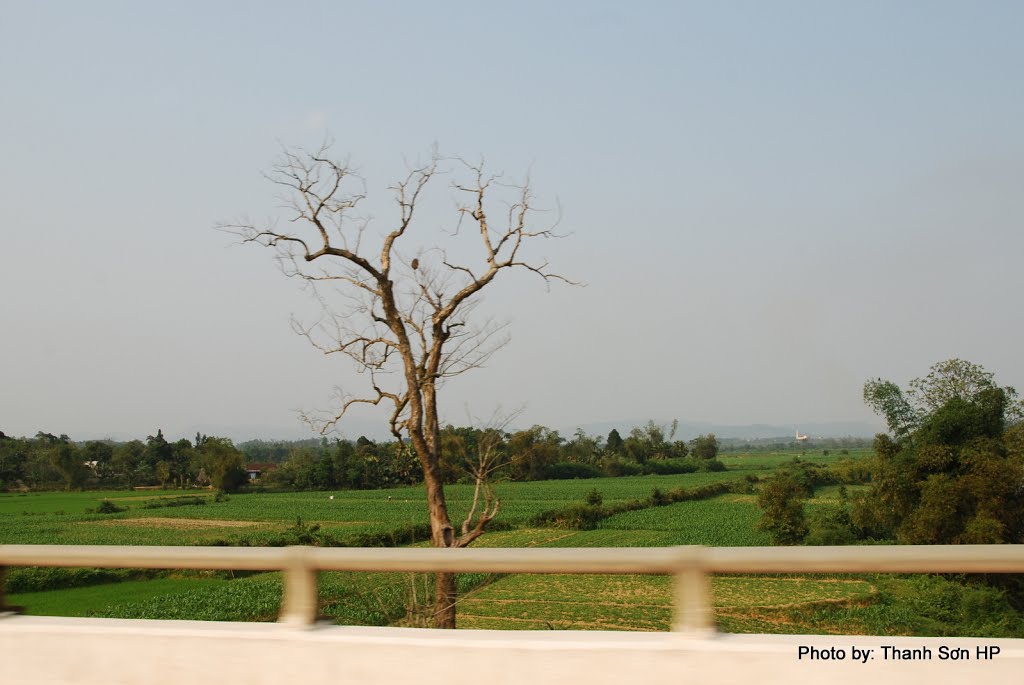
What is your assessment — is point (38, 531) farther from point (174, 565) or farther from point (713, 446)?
point (713, 446)

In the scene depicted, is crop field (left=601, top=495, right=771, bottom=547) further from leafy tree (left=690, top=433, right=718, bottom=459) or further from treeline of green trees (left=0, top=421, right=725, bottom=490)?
leafy tree (left=690, top=433, right=718, bottom=459)

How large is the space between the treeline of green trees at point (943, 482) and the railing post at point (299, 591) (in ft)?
95.3

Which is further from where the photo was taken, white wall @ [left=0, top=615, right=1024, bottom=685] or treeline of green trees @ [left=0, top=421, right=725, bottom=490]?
treeline of green trees @ [left=0, top=421, right=725, bottom=490]

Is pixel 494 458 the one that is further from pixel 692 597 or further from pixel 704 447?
pixel 704 447

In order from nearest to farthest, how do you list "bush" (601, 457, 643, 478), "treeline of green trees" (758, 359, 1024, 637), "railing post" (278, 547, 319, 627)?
"railing post" (278, 547, 319, 627), "treeline of green trees" (758, 359, 1024, 637), "bush" (601, 457, 643, 478)

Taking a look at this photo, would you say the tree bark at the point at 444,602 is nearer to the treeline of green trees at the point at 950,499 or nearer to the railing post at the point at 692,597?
the railing post at the point at 692,597

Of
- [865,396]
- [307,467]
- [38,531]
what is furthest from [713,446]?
[38,531]

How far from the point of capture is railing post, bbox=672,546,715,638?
3.62 m

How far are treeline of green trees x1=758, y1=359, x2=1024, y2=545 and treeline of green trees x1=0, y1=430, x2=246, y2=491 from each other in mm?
52110

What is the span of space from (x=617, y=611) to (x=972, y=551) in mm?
9514

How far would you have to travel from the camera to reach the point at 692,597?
364cm

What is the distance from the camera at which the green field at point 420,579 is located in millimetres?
10070

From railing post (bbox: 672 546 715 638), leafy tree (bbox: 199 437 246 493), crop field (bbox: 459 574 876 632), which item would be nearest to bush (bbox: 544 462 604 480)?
leafy tree (bbox: 199 437 246 493)

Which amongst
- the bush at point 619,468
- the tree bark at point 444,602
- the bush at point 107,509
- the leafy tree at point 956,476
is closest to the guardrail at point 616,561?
the tree bark at point 444,602
